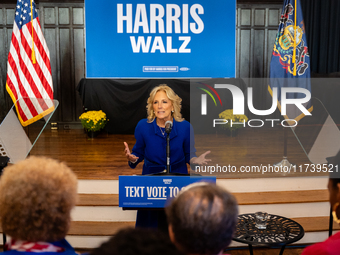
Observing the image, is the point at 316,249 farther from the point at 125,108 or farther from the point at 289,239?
the point at 125,108

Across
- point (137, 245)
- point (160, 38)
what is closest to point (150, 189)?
point (137, 245)

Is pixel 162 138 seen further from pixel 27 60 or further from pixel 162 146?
pixel 27 60

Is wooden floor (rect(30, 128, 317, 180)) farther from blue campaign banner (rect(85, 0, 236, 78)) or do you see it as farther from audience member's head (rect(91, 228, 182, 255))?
audience member's head (rect(91, 228, 182, 255))

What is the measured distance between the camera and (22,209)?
0.92m

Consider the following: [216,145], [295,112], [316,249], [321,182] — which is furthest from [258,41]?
[316,249]

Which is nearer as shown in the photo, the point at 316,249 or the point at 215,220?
the point at 215,220

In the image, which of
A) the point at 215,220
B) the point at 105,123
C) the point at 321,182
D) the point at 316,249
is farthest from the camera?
the point at 105,123

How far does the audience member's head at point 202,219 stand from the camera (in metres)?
0.89

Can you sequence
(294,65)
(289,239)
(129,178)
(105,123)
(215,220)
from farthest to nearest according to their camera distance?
(105,123) → (294,65) → (289,239) → (129,178) → (215,220)

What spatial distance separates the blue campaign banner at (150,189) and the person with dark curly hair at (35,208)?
980 millimetres

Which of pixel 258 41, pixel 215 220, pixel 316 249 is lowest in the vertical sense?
pixel 316 249

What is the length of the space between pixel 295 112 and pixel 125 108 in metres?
3.54

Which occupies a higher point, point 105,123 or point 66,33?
point 66,33

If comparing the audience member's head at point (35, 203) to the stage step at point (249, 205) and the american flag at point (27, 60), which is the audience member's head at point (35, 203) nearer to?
the stage step at point (249, 205)
